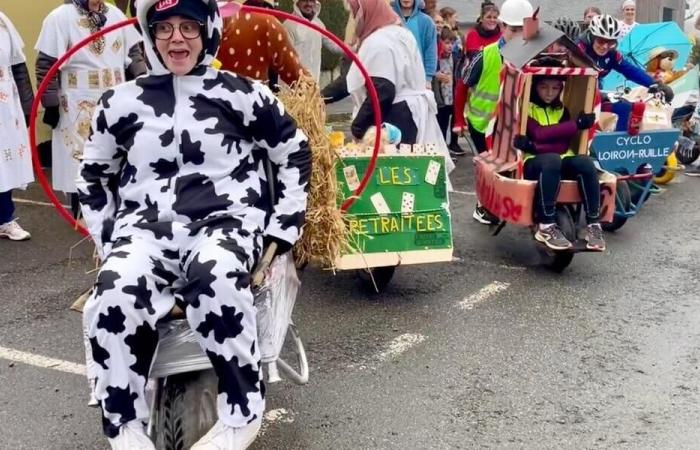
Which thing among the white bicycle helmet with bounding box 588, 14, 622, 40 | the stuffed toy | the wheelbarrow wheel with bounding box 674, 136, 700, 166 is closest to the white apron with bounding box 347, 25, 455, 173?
the white bicycle helmet with bounding box 588, 14, 622, 40

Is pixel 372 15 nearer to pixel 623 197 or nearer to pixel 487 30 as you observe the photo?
pixel 623 197

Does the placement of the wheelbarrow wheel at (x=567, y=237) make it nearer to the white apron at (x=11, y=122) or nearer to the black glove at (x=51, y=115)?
the black glove at (x=51, y=115)

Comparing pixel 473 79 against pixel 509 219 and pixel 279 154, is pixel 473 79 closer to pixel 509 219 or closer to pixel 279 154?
pixel 509 219

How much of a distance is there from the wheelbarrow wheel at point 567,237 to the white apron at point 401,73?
834 millimetres

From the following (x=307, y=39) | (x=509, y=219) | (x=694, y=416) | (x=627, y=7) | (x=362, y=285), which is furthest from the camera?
(x=627, y=7)

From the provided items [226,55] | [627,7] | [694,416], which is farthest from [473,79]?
[627,7]

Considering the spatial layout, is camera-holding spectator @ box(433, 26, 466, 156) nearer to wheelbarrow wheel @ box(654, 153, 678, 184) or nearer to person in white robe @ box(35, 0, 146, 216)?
wheelbarrow wheel @ box(654, 153, 678, 184)

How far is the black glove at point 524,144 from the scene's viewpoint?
5.79 m

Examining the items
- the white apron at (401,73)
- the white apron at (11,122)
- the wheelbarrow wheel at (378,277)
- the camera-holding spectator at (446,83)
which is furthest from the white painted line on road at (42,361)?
the camera-holding spectator at (446,83)

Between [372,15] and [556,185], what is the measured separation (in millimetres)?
1656

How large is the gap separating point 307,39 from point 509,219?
9.13ft

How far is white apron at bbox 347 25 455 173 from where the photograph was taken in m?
5.43

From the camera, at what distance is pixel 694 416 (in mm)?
3648

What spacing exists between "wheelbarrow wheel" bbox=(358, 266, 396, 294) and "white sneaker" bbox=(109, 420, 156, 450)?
8.25ft
